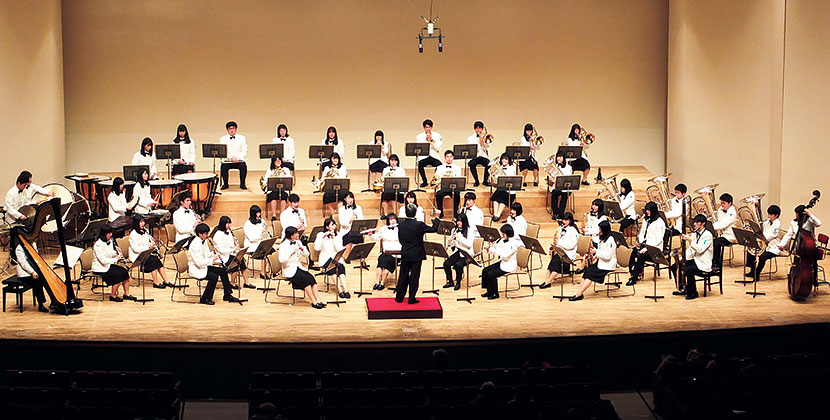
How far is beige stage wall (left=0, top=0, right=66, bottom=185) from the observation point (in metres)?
14.5

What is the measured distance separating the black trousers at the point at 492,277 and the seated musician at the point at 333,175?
3.38m

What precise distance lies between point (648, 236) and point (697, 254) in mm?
754

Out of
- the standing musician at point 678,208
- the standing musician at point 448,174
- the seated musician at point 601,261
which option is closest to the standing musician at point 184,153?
the standing musician at point 448,174

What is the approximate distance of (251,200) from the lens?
1520cm

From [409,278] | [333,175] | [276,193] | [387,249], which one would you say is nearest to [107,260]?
[387,249]

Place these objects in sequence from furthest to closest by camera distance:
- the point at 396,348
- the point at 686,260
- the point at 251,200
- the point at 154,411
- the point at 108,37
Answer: the point at 108,37 → the point at 251,200 → the point at 686,260 → the point at 396,348 → the point at 154,411

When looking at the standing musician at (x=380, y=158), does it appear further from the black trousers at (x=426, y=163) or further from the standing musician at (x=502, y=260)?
the standing musician at (x=502, y=260)

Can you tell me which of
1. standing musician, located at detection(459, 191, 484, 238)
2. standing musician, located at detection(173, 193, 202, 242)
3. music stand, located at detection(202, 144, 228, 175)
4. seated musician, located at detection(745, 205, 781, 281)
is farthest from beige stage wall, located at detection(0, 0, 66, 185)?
seated musician, located at detection(745, 205, 781, 281)

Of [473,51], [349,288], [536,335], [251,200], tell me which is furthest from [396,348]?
[473,51]

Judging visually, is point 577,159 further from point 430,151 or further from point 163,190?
point 163,190

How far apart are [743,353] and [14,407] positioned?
266 inches

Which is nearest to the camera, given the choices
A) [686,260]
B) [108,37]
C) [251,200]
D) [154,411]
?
[154,411]

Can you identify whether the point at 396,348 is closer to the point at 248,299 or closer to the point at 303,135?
the point at 248,299

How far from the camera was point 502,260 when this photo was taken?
11.5 metres
